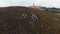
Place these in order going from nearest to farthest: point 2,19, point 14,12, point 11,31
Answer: point 11,31
point 2,19
point 14,12

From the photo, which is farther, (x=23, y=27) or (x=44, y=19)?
(x=44, y=19)

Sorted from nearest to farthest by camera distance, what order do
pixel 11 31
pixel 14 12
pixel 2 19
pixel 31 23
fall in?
pixel 11 31, pixel 31 23, pixel 2 19, pixel 14 12

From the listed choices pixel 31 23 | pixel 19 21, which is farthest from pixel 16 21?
pixel 31 23

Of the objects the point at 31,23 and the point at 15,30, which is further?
the point at 31,23

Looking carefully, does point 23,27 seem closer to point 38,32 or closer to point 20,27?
point 20,27

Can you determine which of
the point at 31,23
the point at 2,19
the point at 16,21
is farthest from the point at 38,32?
the point at 2,19

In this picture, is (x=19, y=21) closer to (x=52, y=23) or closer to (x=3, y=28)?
(x=3, y=28)

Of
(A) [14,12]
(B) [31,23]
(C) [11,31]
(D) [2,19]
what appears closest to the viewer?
(C) [11,31]
